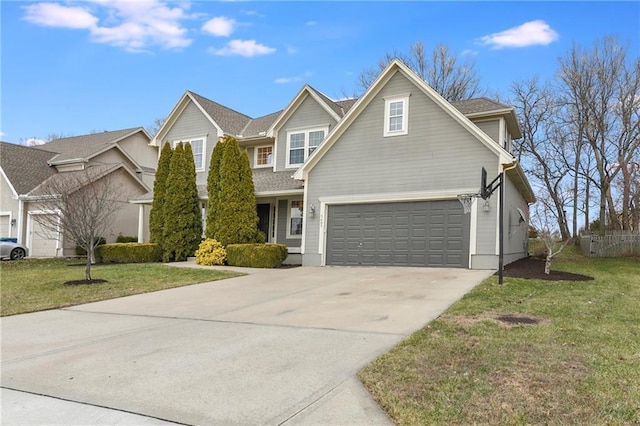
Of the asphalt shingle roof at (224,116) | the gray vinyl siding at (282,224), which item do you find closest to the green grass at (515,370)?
the gray vinyl siding at (282,224)

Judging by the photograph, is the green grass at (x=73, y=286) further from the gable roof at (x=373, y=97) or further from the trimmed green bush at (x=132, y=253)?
the gable roof at (x=373, y=97)

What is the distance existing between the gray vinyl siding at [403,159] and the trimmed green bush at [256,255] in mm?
1292

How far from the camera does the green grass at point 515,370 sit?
3.52m

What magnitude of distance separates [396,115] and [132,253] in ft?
40.6

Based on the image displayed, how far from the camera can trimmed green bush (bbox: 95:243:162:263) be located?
18.8 m

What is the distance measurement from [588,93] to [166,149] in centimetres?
2537

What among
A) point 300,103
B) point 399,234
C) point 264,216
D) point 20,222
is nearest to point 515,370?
point 399,234

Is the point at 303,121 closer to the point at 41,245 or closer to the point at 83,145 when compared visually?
the point at 41,245

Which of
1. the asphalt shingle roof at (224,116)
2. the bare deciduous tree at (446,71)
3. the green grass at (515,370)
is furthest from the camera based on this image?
the bare deciduous tree at (446,71)

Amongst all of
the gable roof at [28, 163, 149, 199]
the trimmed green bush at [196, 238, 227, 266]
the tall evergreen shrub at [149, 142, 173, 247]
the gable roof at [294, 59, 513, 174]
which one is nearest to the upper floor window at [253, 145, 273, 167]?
the tall evergreen shrub at [149, 142, 173, 247]

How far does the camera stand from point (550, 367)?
14.9ft

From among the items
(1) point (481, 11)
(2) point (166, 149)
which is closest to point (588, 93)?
(1) point (481, 11)

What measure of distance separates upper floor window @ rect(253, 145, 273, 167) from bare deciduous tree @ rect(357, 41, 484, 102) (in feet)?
48.6

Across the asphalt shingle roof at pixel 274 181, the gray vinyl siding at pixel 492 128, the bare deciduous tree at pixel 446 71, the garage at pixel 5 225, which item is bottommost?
the garage at pixel 5 225
